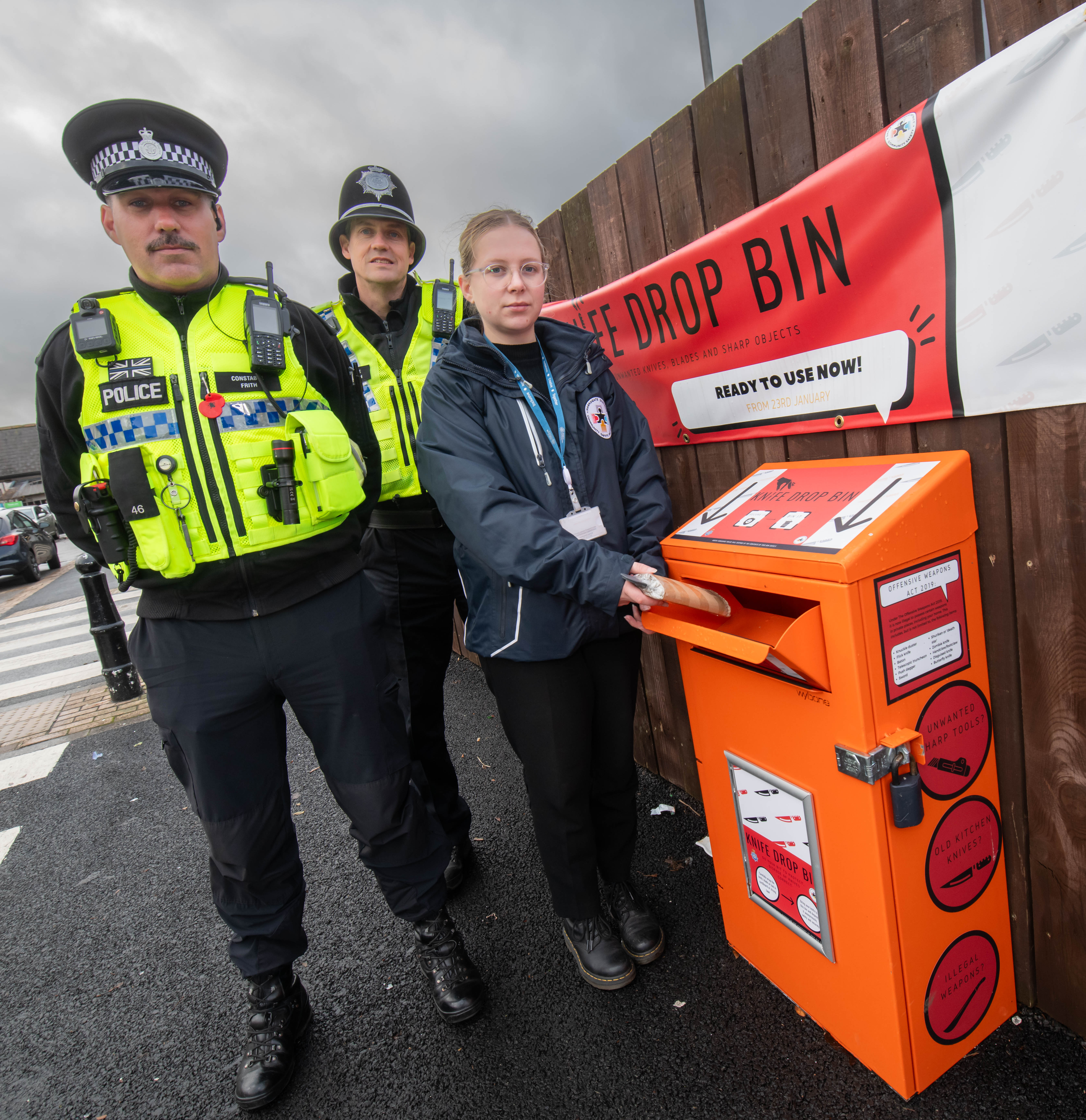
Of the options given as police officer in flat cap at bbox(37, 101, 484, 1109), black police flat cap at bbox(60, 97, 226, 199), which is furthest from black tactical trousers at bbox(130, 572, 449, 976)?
black police flat cap at bbox(60, 97, 226, 199)

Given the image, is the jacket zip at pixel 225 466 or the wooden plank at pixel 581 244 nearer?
the jacket zip at pixel 225 466

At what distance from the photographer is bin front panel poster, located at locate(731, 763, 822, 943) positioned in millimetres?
1483

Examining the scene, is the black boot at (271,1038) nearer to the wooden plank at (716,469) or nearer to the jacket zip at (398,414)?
the jacket zip at (398,414)

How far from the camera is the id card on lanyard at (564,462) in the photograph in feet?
5.32

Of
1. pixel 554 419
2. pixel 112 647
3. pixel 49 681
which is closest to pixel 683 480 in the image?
pixel 554 419

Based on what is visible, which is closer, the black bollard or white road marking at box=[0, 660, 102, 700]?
the black bollard

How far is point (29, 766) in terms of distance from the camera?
13.4 ft

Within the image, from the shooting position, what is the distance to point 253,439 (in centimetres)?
158

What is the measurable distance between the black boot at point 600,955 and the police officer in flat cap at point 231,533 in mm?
311

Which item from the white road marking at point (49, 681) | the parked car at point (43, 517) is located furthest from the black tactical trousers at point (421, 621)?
the parked car at point (43, 517)

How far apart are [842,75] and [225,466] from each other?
65.2 inches

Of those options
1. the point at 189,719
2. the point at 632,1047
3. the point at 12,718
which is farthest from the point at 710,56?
the point at 12,718

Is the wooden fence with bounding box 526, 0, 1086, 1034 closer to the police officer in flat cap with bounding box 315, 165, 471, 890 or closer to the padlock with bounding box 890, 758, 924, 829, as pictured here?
the padlock with bounding box 890, 758, 924, 829

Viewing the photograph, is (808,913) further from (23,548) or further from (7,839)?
(23,548)
